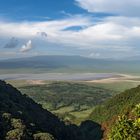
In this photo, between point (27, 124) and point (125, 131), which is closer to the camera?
point (125, 131)

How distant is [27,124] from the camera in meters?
150

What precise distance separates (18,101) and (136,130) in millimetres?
130176

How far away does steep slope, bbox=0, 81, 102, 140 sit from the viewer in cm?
13929

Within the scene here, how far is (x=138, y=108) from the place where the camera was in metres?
59.1

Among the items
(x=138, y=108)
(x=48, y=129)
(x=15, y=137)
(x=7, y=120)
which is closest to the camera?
(x=138, y=108)

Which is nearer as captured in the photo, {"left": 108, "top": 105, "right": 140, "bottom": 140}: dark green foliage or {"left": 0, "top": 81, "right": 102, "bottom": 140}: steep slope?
{"left": 108, "top": 105, "right": 140, "bottom": 140}: dark green foliage

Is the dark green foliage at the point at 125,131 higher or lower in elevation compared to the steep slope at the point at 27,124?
higher

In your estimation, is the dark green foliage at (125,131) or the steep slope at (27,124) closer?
the dark green foliage at (125,131)

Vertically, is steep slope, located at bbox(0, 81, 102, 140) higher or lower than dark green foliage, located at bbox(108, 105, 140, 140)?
lower

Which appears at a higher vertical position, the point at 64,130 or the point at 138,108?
the point at 138,108

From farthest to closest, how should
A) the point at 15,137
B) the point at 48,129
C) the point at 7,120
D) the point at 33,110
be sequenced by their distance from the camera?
→ the point at 33,110 < the point at 48,129 < the point at 7,120 < the point at 15,137

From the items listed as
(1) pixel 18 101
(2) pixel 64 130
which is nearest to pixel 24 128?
(2) pixel 64 130

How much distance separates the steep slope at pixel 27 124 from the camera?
139 metres

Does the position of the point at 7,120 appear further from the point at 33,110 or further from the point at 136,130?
the point at 136,130
